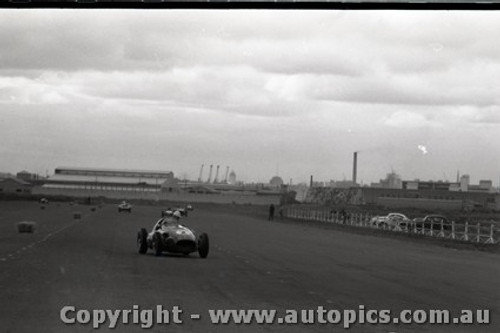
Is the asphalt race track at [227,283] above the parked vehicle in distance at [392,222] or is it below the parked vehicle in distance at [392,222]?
below

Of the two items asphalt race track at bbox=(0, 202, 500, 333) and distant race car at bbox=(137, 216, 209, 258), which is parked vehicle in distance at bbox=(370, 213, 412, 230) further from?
distant race car at bbox=(137, 216, 209, 258)

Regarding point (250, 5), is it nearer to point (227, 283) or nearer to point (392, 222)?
point (227, 283)

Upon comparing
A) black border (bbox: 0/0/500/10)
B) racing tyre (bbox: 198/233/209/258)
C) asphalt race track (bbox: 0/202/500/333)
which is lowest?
asphalt race track (bbox: 0/202/500/333)

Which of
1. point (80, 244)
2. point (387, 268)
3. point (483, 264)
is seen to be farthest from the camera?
point (80, 244)

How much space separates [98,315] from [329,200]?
149m

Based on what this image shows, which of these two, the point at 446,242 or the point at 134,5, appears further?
the point at 446,242

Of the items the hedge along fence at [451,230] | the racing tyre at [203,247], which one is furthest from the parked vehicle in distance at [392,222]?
the racing tyre at [203,247]

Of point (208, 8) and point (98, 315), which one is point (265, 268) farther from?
point (98, 315)

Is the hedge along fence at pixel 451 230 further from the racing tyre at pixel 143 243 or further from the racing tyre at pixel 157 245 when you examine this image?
the racing tyre at pixel 157 245

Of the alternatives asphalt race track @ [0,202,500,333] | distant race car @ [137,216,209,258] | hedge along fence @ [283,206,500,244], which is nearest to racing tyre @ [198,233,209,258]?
distant race car @ [137,216,209,258]

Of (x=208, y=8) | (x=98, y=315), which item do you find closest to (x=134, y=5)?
(x=208, y=8)

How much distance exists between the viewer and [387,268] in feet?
82.1

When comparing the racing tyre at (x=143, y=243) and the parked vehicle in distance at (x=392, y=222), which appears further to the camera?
the parked vehicle in distance at (x=392, y=222)

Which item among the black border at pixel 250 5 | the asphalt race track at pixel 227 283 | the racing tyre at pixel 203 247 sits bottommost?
the asphalt race track at pixel 227 283
